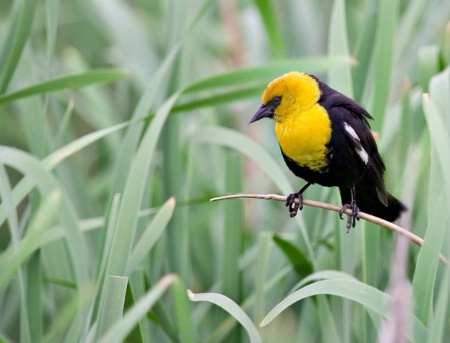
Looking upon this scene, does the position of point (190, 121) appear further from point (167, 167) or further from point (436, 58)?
point (436, 58)

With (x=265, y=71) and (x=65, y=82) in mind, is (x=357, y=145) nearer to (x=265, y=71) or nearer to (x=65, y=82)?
(x=265, y=71)

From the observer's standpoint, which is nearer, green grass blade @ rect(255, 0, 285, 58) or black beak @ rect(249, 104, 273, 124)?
black beak @ rect(249, 104, 273, 124)

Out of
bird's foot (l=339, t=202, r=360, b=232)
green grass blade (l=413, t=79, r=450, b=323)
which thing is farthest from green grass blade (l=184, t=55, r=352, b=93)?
green grass blade (l=413, t=79, r=450, b=323)

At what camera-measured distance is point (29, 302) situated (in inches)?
63.6

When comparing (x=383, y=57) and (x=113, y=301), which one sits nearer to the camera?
(x=113, y=301)

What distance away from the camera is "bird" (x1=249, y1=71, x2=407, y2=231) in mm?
1683

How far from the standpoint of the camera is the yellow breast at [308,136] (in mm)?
1685

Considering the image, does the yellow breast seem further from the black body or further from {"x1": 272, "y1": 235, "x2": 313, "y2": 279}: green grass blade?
{"x1": 272, "y1": 235, "x2": 313, "y2": 279}: green grass blade

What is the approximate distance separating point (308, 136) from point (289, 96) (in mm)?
95

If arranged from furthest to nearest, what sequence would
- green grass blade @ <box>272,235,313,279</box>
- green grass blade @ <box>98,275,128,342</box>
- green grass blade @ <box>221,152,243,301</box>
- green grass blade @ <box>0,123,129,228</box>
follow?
1. green grass blade @ <box>221,152,243,301</box>
2. green grass blade @ <box>272,235,313,279</box>
3. green grass blade @ <box>0,123,129,228</box>
4. green grass blade @ <box>98,275,128,342</box>

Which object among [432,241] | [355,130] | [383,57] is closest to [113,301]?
[432,241]

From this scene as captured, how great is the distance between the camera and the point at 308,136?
1.68 m

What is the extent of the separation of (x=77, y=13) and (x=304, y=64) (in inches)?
67.2

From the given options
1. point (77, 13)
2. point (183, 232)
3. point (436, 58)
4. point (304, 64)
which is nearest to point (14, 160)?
point (183, 232)
